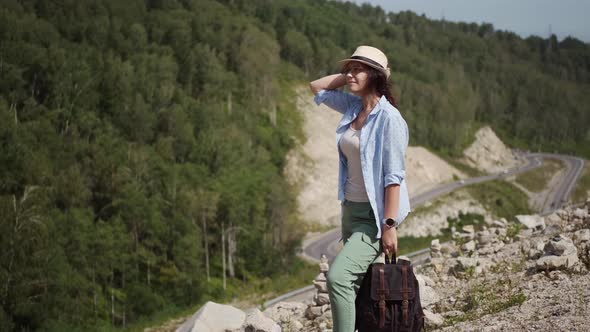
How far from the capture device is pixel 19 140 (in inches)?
2499

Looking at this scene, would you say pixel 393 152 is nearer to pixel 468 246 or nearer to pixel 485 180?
pixel 468 246

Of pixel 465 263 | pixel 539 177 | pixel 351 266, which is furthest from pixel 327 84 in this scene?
pixel 539 177

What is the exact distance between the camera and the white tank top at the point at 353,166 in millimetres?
6609

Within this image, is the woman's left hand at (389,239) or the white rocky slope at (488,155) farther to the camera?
the white rocky slope at (488,155)

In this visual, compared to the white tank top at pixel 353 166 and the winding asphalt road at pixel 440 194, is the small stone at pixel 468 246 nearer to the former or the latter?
the winding asphalt road at pixel 440 194

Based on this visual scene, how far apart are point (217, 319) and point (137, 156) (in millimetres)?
61486

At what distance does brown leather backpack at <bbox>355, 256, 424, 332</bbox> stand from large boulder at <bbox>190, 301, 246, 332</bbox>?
4.97 m

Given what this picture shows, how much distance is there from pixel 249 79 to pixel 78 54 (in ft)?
91.3

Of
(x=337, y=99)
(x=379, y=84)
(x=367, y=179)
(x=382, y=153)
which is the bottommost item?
(x=367, y=179)

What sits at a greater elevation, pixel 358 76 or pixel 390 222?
pixel 358 76

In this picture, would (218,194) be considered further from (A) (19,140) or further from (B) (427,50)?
(B) (427,50)

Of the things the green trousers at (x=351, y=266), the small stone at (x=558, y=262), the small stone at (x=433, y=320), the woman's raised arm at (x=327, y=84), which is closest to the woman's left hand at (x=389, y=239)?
the green trousers at (x=351, y=266)

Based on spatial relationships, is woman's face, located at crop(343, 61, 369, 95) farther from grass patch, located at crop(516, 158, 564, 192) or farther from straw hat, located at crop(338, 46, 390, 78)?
grass patch, located at crop(516, 158, 564, 192)

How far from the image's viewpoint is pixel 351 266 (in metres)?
6.42
